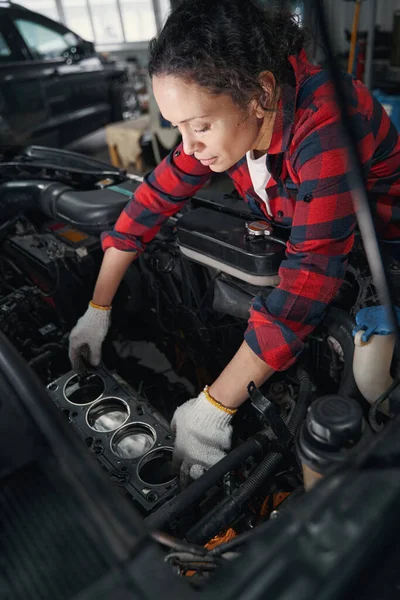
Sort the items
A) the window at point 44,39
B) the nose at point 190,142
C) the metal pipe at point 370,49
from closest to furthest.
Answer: the nose at point 190,142 < the metal pipe at point 370,49 < the window at point 44,39

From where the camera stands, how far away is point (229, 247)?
126 centimetres

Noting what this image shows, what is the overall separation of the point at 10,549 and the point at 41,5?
39.3 feet

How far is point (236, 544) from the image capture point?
68 cm

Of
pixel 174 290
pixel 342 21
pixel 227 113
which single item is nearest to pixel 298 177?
pixel 227 113

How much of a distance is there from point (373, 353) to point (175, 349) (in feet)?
3.24

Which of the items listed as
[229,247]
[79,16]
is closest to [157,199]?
[229,247]

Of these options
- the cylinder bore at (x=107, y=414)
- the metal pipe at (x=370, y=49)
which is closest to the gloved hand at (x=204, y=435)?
the cylinder bore at (x=107, y=414)

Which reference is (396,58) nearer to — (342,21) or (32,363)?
(342,21)

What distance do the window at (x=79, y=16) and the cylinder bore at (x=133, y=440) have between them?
10578mm

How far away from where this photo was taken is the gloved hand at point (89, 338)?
152 cm

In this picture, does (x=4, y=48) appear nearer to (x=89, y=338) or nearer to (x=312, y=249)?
(x=89, y=338)

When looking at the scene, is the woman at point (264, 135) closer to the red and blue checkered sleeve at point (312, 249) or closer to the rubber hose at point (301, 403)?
the red and blue checkered sleeve at point (312, 249)

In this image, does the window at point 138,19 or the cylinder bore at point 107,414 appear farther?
the window at point 138,19

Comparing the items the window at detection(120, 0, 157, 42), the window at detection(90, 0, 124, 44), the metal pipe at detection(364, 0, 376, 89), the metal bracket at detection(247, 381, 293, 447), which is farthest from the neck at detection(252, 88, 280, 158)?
the window at detection(90, 0, 124, 44)
